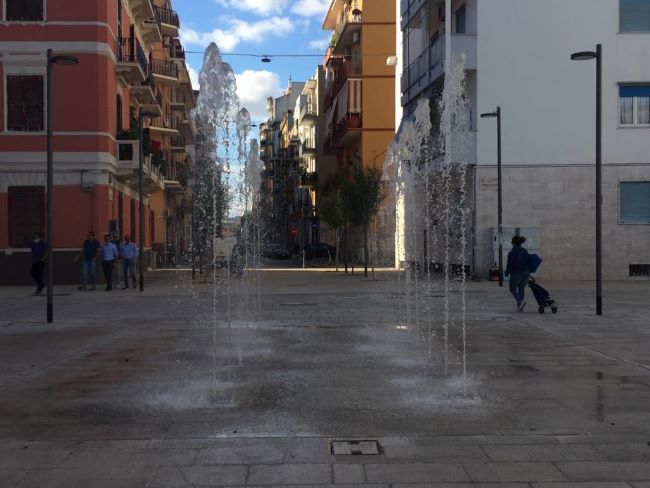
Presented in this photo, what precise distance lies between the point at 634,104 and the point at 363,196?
10.5 meters

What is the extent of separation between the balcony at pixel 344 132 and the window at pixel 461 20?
756 inches

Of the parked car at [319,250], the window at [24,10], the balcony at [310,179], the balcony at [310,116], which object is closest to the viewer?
the window at [24,10]

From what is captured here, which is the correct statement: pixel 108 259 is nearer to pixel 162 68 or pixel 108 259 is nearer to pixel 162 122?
pixel 162 122

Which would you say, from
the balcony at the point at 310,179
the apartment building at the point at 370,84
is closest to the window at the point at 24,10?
the apartment building at the point at 370,84

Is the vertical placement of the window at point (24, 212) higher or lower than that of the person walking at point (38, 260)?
higher

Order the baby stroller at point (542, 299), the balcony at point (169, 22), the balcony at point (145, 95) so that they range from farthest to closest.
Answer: the balcony at point (169, 22) → the balcony at point (145, 95) → the baby stroller at point (542, 299)

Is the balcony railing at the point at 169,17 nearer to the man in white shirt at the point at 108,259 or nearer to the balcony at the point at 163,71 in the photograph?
the balcony at the point at 163,71

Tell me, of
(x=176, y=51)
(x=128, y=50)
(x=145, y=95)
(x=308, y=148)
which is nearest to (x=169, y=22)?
(x=176, y=51)

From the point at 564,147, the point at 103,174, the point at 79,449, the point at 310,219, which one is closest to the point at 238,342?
the point at 79,449

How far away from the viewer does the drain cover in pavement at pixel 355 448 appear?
5.38 meters

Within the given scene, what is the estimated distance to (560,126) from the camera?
88.8 feet

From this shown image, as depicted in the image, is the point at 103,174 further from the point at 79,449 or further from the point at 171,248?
the point at 171,248

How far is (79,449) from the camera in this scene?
5531 millimetres

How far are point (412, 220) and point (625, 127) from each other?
10.5 m
